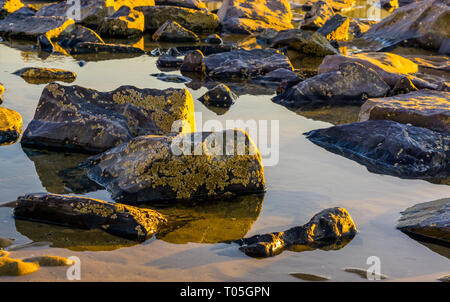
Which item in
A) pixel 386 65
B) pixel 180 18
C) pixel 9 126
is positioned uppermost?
pixel 180 18

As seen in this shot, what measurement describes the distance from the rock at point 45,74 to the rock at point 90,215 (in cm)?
590

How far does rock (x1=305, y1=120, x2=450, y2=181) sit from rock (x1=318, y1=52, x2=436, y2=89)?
3.45 metres

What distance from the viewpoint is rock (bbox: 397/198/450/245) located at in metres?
4.64

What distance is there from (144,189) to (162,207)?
25 centimetres

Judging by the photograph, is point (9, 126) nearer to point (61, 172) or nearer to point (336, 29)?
point (61, 172)

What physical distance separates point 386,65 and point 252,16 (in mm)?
8006

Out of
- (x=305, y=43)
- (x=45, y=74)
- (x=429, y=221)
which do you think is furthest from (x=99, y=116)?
(x=305, y=43)

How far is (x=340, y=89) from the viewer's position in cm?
987

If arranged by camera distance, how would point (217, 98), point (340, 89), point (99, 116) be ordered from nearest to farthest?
1. point (99, 116)
2. point (217, 98)
3. point (340, 89)

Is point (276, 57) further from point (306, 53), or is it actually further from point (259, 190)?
point (259, 190)

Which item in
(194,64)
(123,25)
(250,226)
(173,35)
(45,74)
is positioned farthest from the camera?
(123,25)

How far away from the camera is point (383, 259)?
14.3ft

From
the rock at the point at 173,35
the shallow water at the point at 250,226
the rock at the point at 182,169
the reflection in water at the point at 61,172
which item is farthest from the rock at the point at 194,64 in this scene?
the rock at the point at 182,169

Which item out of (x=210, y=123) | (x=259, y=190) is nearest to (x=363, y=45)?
(x=210, y=123)
